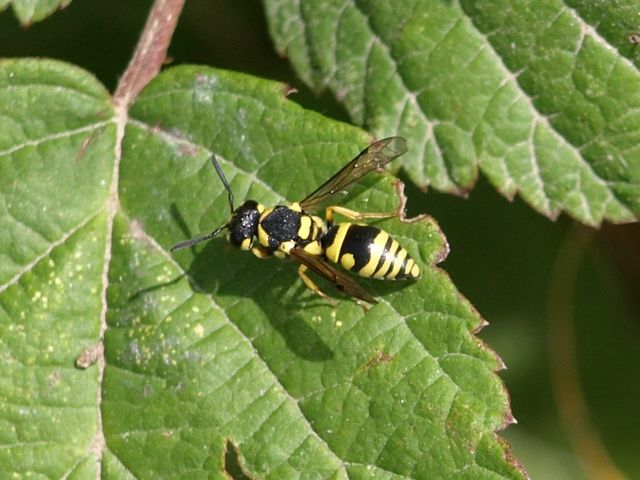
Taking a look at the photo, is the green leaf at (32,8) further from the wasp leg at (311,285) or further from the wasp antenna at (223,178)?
the wasp leg at (311,285)

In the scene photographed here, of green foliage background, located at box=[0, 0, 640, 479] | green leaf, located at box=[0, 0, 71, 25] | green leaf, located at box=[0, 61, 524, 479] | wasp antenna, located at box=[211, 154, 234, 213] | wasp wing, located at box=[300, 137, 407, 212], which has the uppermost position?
green leaf, located at box=[0, 0, 71, 25]

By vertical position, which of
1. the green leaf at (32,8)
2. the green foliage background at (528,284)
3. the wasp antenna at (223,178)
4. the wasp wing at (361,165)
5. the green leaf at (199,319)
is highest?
the green leaf at (32,8)

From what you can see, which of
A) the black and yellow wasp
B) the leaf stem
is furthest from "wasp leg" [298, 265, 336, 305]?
the leaf stem

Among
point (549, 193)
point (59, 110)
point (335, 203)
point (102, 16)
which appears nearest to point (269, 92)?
point (335, 203)

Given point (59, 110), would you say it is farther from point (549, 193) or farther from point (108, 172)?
point (549, 193)

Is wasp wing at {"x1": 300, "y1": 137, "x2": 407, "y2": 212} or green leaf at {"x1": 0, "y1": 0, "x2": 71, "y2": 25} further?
green leaf at {"x1": 0, "y1": 0, "x2": 71, "y2": 25}

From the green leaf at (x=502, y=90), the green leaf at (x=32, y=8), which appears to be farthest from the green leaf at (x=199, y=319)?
the green leaf at (x=502, y=90)

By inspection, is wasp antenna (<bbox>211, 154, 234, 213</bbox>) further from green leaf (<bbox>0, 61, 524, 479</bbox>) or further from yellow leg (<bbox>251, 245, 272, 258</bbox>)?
yellow leg (<bbox>251, 245, 272, 258</bbox>)
